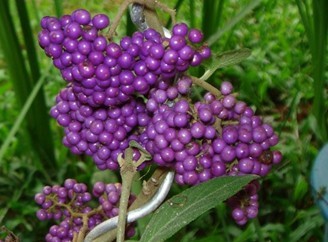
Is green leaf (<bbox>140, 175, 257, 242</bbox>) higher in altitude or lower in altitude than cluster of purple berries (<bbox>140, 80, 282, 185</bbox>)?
lower

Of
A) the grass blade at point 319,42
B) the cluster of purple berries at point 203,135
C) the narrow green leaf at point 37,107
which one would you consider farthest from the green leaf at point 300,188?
the cluster of purple berries at point 203,135

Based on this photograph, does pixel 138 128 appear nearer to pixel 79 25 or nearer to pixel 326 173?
pixel 79 25

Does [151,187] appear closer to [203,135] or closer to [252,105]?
[203,135]

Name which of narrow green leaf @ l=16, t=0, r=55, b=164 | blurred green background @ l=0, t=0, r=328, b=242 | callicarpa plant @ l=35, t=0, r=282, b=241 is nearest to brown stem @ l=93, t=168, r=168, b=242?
callicarpa plant @ l=35, t=0, r=282, b=241

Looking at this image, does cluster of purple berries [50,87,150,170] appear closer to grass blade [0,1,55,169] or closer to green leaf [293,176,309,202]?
grass blade [0,1,55,169]

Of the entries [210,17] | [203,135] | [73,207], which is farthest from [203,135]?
[210,17]

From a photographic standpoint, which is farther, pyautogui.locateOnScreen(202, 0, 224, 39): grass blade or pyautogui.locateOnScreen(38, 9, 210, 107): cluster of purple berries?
pyautogui.locateOnScreen(202, 0, 224, 39): grass blade

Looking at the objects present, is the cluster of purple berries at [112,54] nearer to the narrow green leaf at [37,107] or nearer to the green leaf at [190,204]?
the green leaf at [190,204]

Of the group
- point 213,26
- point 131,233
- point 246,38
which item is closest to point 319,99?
point 213,26
